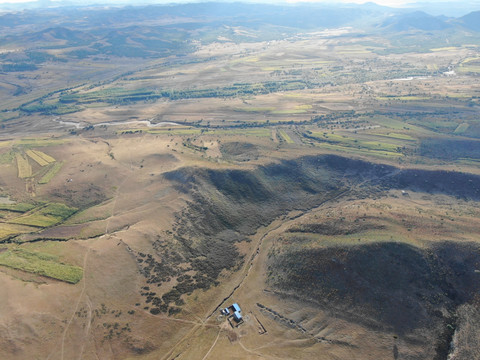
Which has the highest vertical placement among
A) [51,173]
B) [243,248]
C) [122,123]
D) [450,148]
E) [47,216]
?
[122,123]

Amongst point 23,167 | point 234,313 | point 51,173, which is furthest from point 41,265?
point 23,167

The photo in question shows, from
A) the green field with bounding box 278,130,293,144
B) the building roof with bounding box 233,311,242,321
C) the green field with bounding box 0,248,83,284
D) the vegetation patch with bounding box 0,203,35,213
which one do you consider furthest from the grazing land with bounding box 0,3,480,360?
the green field with bounding box 278,130,293,144

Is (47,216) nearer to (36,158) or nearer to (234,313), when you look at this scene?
(36,158)

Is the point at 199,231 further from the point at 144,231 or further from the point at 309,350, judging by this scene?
the point at 309,350

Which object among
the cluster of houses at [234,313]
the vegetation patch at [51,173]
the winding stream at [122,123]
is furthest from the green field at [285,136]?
the vegetation patch at [51,173]

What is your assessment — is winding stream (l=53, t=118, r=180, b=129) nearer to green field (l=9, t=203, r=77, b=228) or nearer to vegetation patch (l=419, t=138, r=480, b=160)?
green field (l=9, t=203, r=77, b=228)
